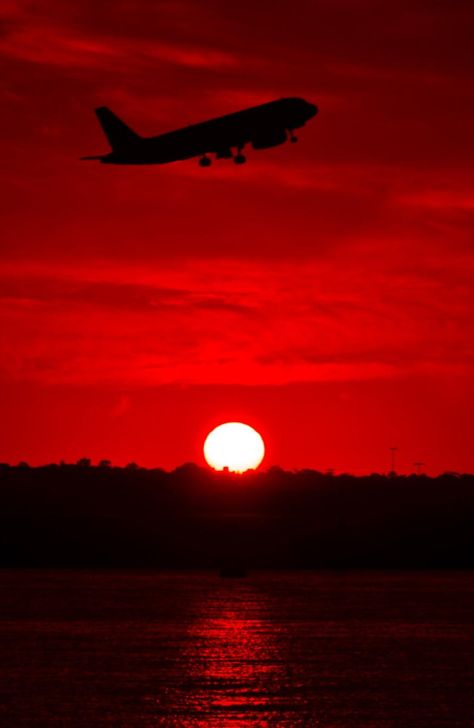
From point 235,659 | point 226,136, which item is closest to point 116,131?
point 226,136

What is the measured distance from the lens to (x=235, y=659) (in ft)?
303

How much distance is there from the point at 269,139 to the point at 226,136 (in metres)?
3.99

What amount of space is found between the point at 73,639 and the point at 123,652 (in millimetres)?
9095

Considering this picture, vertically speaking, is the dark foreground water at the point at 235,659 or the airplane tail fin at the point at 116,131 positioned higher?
the airplane tail fin at the point at 116,131

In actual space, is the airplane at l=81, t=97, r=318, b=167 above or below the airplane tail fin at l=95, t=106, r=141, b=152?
below

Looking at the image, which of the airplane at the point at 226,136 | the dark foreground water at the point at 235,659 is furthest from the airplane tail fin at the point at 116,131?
the dark foreground water at the point at 235,659

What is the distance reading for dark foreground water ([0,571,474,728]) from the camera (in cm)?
7069

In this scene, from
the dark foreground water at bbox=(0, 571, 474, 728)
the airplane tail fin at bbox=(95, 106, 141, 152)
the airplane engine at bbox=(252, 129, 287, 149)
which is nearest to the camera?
the dark foreground water at bbox=(0, 571, 474, 728)

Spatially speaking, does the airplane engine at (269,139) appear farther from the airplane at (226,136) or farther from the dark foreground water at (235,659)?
the dark foreground water at (235,659)

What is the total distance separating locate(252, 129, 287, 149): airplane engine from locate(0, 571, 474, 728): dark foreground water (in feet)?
131

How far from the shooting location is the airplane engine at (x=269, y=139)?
142 m

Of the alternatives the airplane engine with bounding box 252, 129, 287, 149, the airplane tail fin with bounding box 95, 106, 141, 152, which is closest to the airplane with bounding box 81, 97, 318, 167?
the airplane engine with bounding box 252, 129, 287, 149

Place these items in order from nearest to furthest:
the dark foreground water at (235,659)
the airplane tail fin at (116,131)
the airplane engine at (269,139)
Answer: the dark foreground water at (235,659)
the airplane engine at (269,139)
the airplane tail fin at (116,131)

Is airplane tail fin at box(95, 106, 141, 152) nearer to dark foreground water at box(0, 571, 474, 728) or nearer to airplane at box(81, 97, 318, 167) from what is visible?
airplane at box(81, 97, 318, 167)
